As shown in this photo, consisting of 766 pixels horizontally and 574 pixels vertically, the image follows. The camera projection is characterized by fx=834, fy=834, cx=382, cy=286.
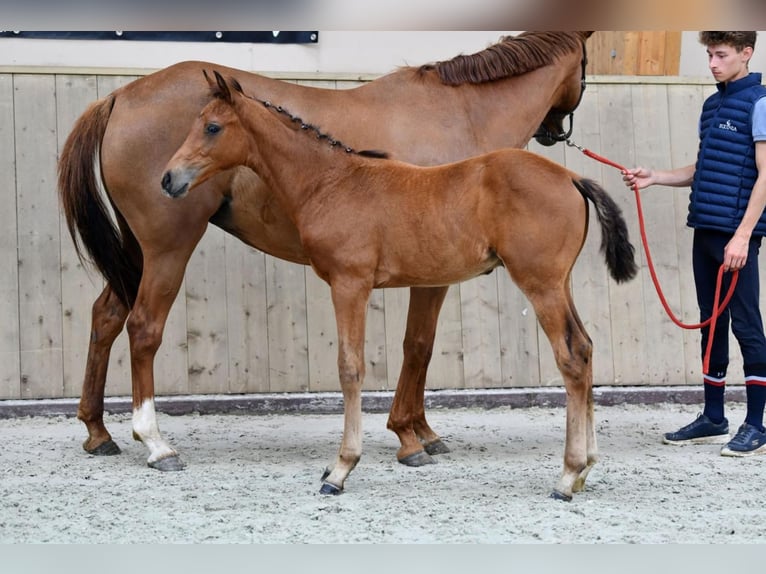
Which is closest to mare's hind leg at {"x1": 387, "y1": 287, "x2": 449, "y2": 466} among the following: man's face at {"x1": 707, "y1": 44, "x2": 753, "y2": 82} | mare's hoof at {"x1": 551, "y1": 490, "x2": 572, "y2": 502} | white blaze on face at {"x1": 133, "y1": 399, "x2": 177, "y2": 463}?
mare's hoof at {"x1": 551, "y1": 490, "x2": 572, "y2": 502}

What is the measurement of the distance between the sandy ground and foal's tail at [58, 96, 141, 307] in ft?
3.14

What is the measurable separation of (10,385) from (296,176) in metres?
2.76

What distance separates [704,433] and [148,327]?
2854 mm

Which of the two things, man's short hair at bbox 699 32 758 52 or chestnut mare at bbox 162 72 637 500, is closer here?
chestnut mare at bbox 162 72 637 500

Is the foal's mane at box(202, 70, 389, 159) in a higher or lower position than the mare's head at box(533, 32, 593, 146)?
lower

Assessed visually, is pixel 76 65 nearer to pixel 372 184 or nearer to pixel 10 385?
pixel 10 385

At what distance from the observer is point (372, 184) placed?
11.3 ft

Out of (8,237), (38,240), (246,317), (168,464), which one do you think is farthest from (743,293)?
(8,237)

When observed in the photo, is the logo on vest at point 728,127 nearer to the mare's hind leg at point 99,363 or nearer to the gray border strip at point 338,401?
the gray border strip at point 338,401

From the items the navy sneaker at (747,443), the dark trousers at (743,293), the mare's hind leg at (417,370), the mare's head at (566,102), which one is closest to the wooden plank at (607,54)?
the mare's head at (566,102)

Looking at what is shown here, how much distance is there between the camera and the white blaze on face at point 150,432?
152 inches

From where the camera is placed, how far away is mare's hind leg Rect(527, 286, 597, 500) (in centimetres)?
310

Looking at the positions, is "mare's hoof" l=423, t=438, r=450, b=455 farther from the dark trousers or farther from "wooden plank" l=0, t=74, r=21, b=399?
"wooden plank" l=0, t=74, r=21, b=399

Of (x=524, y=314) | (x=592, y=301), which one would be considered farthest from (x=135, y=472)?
(x=592, y=301)
